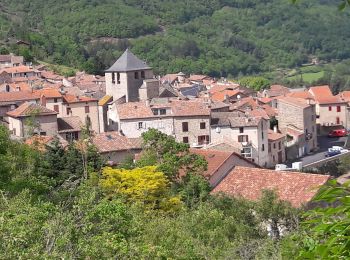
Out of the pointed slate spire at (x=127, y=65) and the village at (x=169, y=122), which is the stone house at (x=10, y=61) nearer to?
the village at (x=169, y=122)

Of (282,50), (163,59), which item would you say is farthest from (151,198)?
(282,50)

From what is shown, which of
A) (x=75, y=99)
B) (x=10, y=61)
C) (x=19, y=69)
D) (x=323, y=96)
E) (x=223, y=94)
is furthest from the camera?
(x=10, y=61)

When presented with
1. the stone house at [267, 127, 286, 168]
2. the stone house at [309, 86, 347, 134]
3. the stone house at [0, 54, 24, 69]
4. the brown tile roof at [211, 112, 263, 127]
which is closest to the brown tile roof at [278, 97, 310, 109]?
the stone house at [267, 127, 286, 168]

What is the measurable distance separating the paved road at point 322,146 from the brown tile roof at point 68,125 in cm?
1150

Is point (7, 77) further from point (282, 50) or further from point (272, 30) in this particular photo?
point (272, 30)

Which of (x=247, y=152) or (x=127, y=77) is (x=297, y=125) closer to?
(x=247, y=152)

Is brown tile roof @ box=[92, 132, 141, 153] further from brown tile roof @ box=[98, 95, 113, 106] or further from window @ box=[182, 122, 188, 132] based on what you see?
brown tile roof @ box=[98, 95, 113, 106]

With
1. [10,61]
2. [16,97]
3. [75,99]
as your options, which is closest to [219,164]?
[75,99]

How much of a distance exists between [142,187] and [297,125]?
23430mm

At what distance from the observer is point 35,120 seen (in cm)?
3416

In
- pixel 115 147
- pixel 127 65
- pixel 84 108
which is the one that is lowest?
pixel 115 147

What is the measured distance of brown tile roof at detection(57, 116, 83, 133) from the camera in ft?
116

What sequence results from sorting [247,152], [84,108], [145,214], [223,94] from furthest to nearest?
[223,94] < [84,108] < [247,152] < [145,214]

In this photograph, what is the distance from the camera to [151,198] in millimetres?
21922
